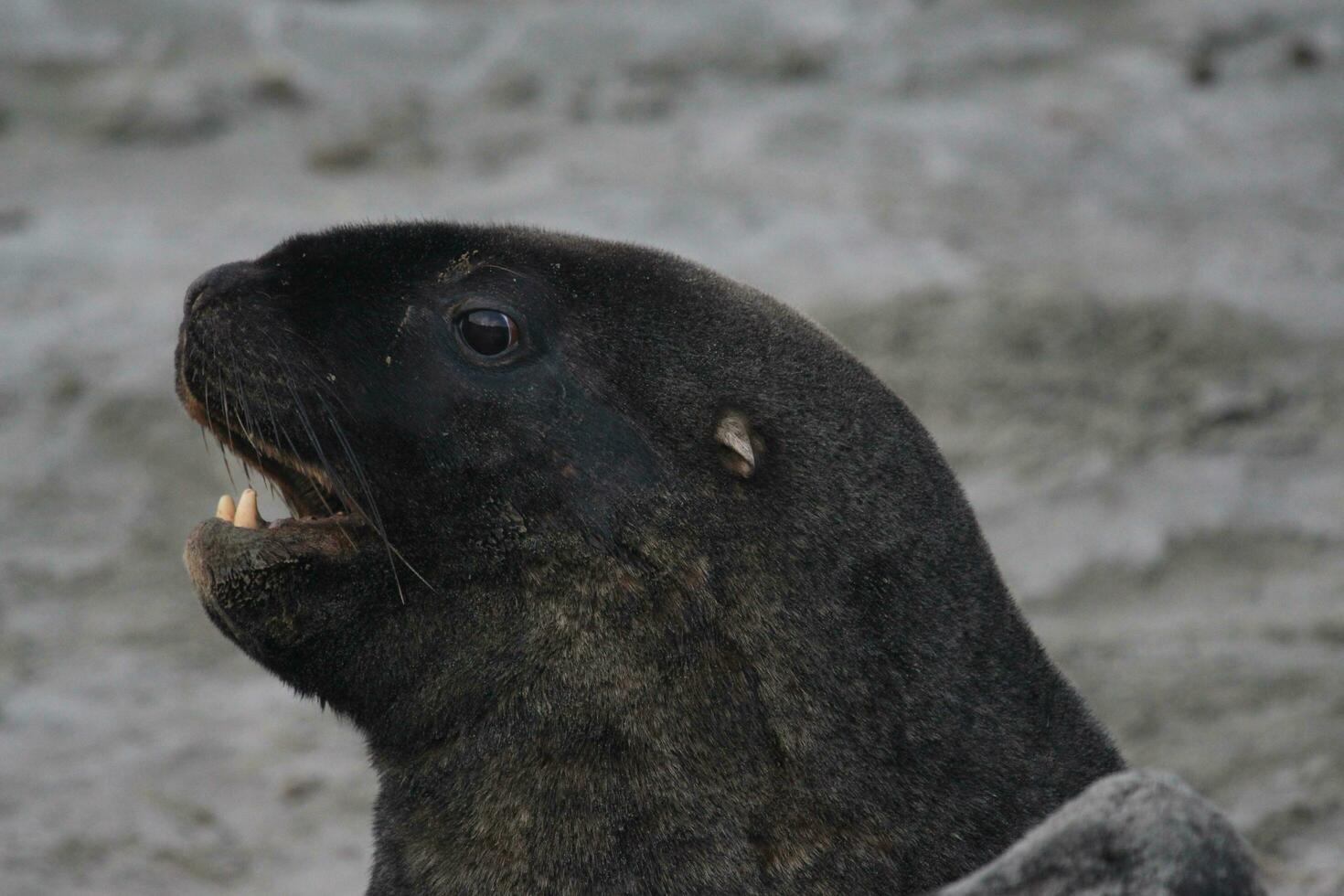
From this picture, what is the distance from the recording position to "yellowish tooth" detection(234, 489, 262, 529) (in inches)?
129

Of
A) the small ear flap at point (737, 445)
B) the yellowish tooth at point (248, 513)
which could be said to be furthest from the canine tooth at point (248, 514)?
the small ear flap at point (737, 445)

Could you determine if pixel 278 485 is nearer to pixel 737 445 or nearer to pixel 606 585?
pixel 606 585

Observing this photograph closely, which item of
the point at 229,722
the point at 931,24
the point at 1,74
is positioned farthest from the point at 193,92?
the point at 229,722

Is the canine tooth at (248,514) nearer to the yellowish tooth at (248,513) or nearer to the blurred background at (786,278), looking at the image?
the yellowish tooth at (248,513)

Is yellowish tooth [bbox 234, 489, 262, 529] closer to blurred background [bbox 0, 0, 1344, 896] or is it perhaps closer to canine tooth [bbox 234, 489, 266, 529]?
canine tooth [bbox 234, 489, 266, 529]

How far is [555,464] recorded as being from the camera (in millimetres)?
3178

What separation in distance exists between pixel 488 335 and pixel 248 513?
564mm

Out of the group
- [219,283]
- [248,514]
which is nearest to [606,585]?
[248,514]

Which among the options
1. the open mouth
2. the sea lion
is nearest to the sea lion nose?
the sea lion

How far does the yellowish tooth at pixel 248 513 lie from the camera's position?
10.8 feet

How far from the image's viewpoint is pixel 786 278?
7746mm

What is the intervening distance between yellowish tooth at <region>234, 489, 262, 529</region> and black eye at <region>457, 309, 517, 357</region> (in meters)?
0.49

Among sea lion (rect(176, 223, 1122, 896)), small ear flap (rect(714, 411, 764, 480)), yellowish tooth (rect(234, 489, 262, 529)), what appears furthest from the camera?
yellowish tooth (rect(234, 489, 262, 529))

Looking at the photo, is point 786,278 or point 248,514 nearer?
point 248,514
